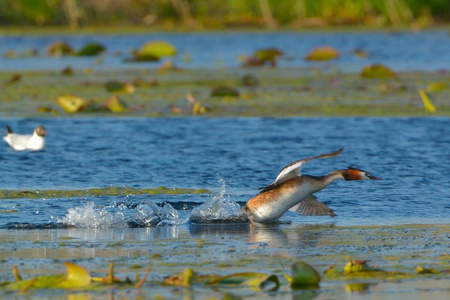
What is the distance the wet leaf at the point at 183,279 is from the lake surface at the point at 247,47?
16738mm

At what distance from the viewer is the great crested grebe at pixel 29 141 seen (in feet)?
34.5

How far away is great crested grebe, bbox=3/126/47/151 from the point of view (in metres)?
10.5

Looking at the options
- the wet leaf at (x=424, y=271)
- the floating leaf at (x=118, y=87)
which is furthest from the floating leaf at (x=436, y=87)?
the wet leaf at (x=424, y=271)

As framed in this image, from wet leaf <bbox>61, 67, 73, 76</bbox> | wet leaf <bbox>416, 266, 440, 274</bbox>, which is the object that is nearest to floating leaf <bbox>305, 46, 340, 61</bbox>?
wet leaf <bbox>61, 67, 73, 76</bbox>

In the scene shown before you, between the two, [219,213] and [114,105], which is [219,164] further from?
[114,105]

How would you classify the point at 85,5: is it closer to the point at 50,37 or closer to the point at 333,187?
the point at 50,37

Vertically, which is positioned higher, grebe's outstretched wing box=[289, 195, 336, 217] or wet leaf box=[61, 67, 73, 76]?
wet leaf box=[61, 67, 73, 76]

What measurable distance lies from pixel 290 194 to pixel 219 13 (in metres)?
35.8

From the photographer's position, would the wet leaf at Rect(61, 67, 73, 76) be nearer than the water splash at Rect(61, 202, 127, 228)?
No

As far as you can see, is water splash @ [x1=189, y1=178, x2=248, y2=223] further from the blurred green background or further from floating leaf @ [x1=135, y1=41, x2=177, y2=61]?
the blurred green background

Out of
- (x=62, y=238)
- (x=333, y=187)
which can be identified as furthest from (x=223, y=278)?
(x=333, y=187)

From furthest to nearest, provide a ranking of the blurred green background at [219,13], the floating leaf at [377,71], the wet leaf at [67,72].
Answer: the blurred green background at [219,13], the wet leaf at [67,72], the floating leaf at [377,71]

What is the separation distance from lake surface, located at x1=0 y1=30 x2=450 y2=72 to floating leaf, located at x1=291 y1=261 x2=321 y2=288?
16.8m

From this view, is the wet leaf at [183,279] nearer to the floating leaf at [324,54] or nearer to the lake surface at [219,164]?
the lake surface at [219,164]
